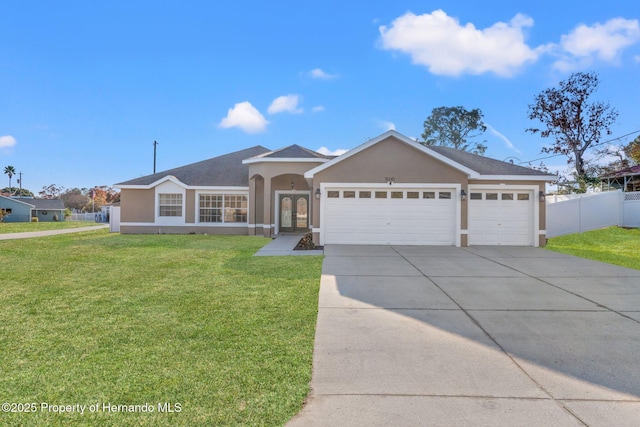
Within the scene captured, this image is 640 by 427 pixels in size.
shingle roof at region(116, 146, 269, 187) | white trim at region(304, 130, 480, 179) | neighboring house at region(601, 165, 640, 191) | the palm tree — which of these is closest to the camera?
white trim at region(304, 130, 480, 179)

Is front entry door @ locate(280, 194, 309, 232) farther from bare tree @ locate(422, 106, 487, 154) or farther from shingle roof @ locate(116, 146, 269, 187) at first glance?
bare tree @ locate(422, 106, 487, 154)

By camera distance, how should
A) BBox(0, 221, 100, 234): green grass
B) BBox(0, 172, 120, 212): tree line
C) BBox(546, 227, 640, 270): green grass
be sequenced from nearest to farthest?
BBox(546, 227, 640, 270): green grass < BBox(0, 221, 100, 234): green grass < BBox(0, 172, 120, 212): tree line

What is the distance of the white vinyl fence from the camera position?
16375 millimetres

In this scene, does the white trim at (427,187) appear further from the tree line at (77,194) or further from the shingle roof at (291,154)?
the tree line at (77,194)

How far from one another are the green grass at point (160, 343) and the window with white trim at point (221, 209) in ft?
36.1

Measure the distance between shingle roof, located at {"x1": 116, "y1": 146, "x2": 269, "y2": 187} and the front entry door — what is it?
2389mm

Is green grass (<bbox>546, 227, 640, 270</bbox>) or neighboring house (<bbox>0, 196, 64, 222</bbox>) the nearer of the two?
green grass (<bbox>546, 227, 640, 270</bbox>)

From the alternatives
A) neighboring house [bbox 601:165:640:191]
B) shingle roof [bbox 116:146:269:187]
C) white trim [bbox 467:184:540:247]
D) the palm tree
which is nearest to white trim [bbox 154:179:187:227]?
shingle roof [bbox 116:146:269:187]

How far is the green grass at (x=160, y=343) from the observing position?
2.56 metres

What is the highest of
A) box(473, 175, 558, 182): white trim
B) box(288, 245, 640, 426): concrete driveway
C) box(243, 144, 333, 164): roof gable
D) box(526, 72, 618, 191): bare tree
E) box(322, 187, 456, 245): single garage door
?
box(526, 72, 618, 191): bare tree

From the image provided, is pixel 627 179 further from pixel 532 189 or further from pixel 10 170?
pixel 10 170

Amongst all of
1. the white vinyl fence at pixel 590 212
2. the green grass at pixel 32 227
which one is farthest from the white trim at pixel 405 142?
the green grass at pixel 32 227

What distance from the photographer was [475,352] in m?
3.62

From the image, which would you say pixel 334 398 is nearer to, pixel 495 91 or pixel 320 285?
pixel 320 285
